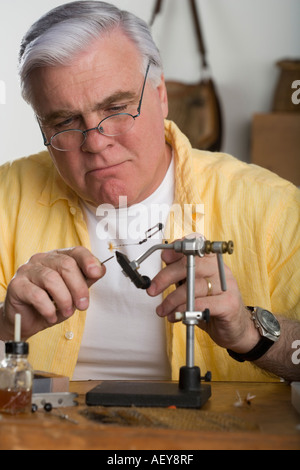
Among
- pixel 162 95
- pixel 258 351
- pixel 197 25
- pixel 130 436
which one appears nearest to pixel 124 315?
pixel 258 351

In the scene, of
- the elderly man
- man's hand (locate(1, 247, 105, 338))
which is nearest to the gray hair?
the elderly man

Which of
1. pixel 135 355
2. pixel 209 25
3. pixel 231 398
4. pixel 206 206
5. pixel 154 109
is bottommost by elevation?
pixel 135 355

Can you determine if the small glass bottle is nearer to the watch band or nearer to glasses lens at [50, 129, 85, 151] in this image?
the watch band

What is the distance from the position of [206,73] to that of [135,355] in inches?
82.3

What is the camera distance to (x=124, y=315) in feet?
5.91

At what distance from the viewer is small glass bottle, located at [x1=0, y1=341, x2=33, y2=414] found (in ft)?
3.37

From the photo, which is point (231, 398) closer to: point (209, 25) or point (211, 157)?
point (211, 157)

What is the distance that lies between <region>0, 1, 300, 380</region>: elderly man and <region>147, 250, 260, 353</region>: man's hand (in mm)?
25

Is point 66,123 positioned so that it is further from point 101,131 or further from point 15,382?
point 15,382

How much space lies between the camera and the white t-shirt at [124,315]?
1762 millimetres

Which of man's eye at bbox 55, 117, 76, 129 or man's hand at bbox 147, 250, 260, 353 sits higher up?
man's eye at bbox 55, 117, 76, 129

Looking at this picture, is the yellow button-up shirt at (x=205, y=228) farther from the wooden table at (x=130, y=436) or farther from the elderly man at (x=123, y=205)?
the wooden table at (x=130, y=436)

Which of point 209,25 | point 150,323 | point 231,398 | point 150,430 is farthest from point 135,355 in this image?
point 209,25

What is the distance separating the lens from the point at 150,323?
179cm
